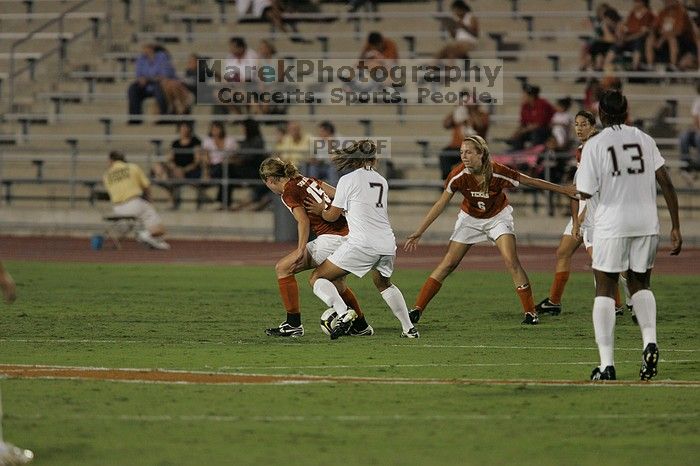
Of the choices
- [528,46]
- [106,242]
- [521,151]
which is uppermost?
[528,46]

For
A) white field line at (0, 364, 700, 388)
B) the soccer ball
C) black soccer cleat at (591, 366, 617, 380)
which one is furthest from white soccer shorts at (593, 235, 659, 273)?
the soccer ball

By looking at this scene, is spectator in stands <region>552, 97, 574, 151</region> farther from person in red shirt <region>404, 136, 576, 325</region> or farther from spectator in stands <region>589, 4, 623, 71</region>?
person in red shirt <region>404, 136, 576, 325</region>

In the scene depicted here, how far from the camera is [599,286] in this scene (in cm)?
1048

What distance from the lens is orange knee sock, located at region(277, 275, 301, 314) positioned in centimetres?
1359

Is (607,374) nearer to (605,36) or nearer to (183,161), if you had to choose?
(605,36)

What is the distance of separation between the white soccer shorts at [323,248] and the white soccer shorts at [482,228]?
1.95 m

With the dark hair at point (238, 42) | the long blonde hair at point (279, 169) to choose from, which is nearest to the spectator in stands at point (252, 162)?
the dark hair at point (238, 42)

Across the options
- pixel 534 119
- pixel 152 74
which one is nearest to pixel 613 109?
pixel 534 119

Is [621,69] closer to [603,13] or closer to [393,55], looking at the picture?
[603,13]

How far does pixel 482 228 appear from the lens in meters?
15.2

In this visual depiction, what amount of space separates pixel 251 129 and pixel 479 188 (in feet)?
48.8

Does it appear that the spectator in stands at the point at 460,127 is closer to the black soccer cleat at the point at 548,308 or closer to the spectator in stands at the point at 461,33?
the spectator in stands at the point at 461,33

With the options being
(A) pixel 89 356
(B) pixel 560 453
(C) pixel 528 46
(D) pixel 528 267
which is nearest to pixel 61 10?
(C) pixel 528 46

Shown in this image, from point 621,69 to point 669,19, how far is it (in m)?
1.35
